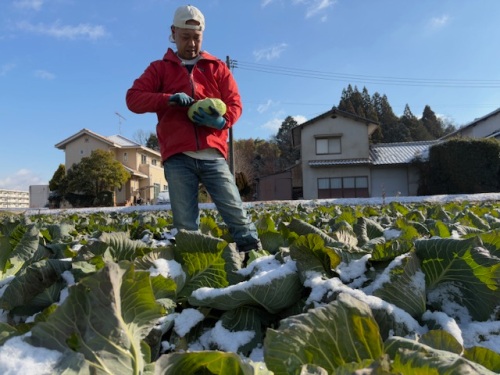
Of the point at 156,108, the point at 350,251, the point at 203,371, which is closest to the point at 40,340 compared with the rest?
the point at 203,371

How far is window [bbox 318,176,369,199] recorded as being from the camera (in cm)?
3028

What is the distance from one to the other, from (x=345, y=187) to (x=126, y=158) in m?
23.9

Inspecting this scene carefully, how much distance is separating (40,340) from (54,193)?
41.7 metres

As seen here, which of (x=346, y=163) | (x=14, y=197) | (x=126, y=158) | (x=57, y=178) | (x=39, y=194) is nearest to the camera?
(x=346, y=163)

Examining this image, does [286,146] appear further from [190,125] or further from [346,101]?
[190,125]

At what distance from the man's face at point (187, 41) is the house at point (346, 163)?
2743cm

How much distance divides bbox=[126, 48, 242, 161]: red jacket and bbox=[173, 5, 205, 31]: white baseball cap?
0.86ft

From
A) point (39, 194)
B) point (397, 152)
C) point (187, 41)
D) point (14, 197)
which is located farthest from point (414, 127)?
point (14, 197)

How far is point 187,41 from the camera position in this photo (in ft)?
10.4

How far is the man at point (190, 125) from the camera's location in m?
3.02

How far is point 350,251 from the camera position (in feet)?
5.58

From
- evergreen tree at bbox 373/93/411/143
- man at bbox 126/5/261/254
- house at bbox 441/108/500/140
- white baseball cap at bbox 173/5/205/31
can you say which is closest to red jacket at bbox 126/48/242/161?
man at bbox 126/5/261/254

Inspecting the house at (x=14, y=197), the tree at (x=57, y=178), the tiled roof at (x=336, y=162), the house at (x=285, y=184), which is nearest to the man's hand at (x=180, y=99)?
the tiled roof at (x=336, y=162)

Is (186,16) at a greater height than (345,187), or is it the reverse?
(186,16)
